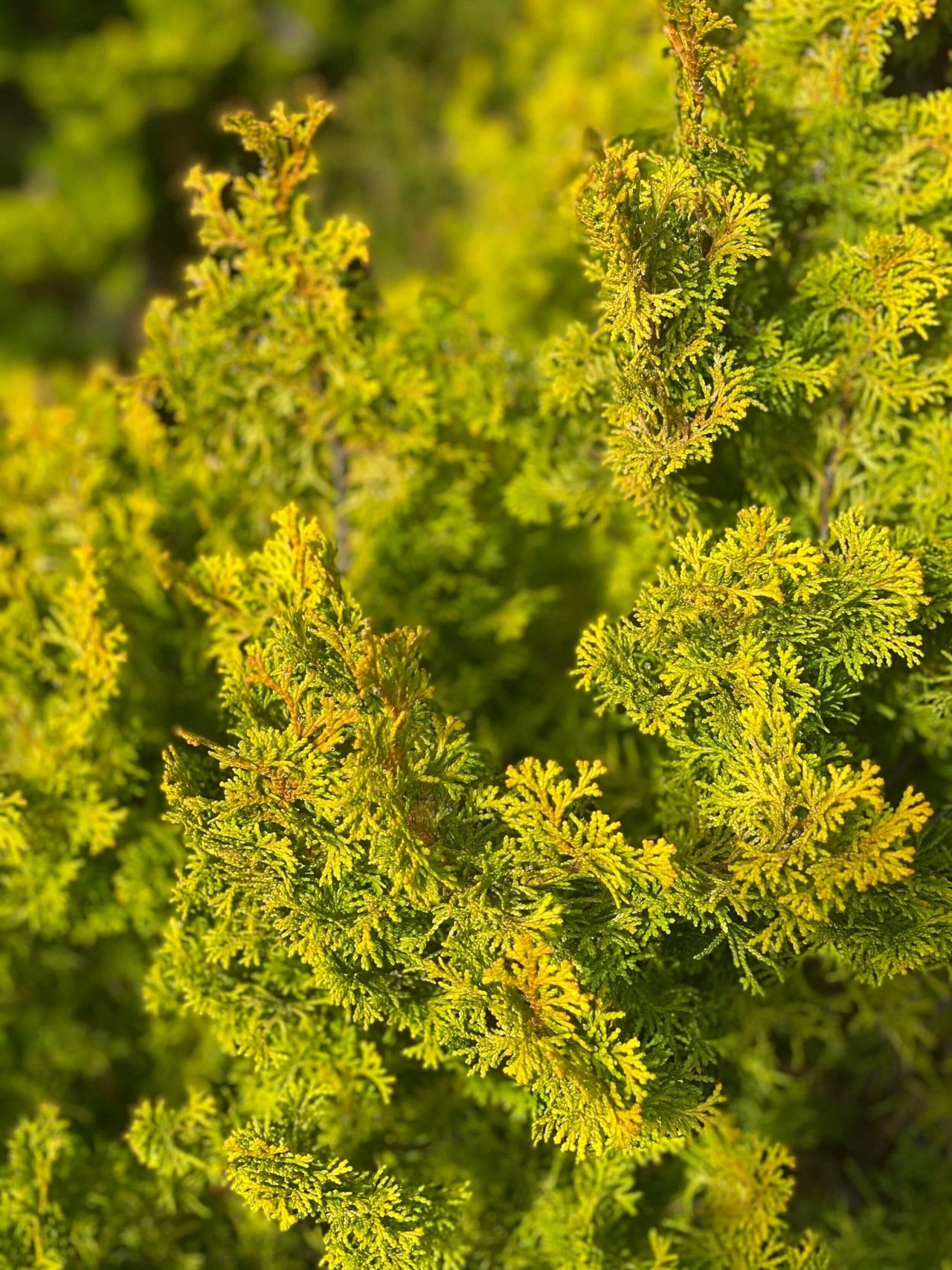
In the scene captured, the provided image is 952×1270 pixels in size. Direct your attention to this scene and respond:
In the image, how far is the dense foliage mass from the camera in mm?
1473

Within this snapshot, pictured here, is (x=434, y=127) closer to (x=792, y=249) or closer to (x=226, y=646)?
(x=792, y=249)

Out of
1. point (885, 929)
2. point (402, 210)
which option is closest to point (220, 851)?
point (885, 929)

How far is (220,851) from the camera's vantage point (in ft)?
4.80

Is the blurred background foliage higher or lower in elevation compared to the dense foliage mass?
higher

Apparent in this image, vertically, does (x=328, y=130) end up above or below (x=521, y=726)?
above

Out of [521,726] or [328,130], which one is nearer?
[521,726]

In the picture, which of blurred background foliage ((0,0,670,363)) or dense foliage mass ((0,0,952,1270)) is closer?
dense foliage mass ((0,0,952,1270))

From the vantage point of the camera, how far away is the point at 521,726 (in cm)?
258

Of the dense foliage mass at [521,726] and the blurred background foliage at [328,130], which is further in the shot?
the blurred background foliage at [328,130]

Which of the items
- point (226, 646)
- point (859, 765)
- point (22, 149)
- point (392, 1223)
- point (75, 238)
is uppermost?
point (22, 149)

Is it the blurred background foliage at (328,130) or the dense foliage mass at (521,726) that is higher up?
the blurred background foliage at (328,130)

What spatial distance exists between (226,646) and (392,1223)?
37.4 inches

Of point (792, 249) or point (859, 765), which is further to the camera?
point (792, 249)

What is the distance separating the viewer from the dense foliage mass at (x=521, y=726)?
147 centimetres
